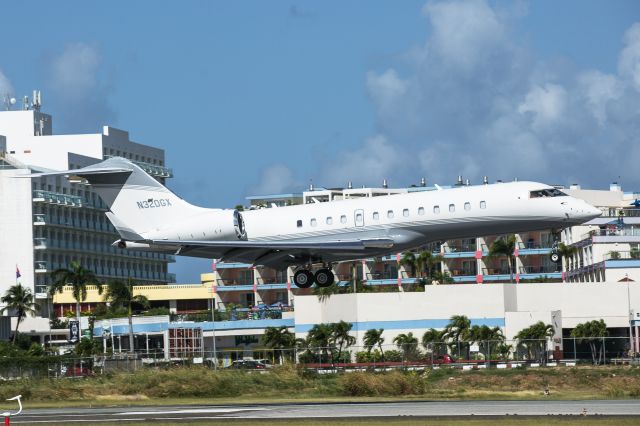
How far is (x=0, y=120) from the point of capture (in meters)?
168

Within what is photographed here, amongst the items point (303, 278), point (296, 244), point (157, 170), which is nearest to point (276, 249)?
point (296, 244)

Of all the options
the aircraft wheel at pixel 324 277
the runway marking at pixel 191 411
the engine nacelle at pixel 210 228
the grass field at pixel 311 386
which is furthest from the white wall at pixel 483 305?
the runway marking at pixel 191 411

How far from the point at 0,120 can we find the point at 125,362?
93258mm

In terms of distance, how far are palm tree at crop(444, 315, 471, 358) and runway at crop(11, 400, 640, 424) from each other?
37.2 m

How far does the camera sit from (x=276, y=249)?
61719 mm

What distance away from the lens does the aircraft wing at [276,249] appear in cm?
6053

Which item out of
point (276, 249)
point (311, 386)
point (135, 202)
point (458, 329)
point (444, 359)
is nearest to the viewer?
point (276, 249)

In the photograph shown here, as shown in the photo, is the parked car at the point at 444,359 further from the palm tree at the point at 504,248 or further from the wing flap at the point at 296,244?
the palm tree at the point at 504,248

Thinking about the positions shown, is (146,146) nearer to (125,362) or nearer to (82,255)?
(82,255)

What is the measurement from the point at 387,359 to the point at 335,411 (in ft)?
115

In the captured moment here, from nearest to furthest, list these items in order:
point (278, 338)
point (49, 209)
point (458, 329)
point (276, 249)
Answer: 1. point (276, 249)
2. point (458, 329)
3. point (278, 338)
4. point (49, 209)

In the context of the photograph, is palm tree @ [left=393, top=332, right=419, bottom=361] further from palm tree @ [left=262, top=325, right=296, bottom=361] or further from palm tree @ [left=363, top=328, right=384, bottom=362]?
palm tree @ [left=262, top=325, right=296, bottom=361]

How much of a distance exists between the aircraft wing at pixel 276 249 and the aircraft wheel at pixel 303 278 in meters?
0.57

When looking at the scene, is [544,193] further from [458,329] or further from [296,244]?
[458,329]
